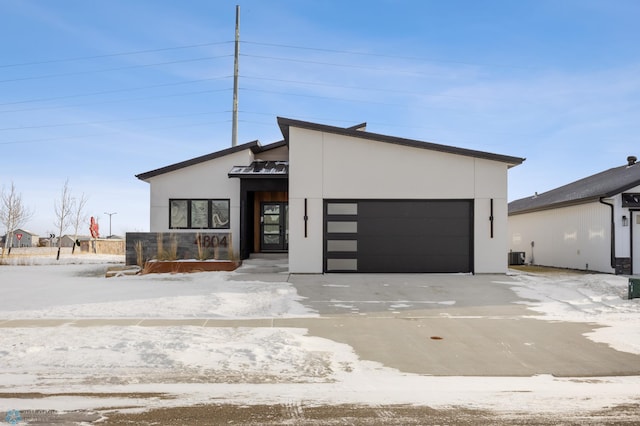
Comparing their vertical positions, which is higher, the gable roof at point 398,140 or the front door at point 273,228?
the gable roof at point 398,140

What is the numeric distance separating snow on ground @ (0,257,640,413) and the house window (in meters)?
7.95

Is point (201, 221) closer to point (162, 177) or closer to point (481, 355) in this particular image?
point (162, 177)

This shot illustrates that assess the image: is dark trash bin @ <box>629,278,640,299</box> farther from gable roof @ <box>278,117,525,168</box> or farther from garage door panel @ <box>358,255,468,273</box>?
gable roof @ <box>278,117,525,168</box>

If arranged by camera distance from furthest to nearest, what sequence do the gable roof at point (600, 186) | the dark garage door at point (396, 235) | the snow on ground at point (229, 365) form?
the gable roof at point (600, 186) < the dark garage door at point (396, 235) < the snow on ground at point (229, 365)

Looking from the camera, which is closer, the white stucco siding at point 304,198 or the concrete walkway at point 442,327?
the concrete walkway at point 442,327

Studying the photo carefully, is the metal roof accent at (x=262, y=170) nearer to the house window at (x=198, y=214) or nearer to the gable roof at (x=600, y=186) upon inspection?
the house window at (x=198, y=214)

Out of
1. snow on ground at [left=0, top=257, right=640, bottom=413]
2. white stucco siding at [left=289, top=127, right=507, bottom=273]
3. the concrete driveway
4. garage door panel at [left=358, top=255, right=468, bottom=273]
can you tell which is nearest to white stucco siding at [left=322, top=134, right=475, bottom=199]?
white stucco siding at [left=289, top=127, right=507, bottom=273]

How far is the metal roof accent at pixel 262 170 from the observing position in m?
17.8

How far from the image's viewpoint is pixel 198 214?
750 inches

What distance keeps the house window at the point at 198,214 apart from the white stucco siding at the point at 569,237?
47.7ft

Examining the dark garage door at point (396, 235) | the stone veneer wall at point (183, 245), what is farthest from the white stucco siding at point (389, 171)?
the stone veneer wall at point (183, 245)

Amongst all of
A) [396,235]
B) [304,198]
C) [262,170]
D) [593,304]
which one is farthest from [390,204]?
[593,304]

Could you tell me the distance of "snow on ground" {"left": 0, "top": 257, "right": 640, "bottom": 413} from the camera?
5062mm

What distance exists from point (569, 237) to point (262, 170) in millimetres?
13571
